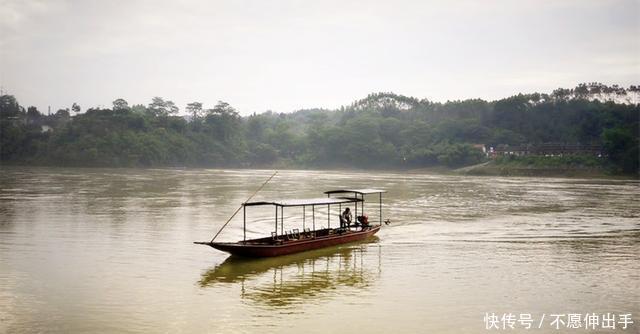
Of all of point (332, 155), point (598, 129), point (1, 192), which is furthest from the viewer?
point (332, 155)

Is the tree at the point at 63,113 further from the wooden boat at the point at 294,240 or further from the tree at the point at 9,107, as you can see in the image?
the wooden boat at the point at 294,240

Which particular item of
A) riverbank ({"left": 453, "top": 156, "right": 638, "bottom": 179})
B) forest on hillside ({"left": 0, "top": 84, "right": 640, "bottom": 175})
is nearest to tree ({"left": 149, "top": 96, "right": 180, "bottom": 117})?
forest on hillside ({"left": 0, "top": 84, "right": 640, "bottom": 175})

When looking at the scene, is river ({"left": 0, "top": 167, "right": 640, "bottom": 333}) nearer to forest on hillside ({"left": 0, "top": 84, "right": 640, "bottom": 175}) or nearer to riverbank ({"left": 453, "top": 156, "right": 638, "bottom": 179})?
riverbank ({"left": 453, "top": 156, "right": 638, "bottom": 179})

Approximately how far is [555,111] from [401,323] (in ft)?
301

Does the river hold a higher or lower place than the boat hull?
lower

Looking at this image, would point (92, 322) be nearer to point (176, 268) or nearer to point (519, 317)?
point (176, 268)

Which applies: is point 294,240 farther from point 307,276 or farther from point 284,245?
point 307,276

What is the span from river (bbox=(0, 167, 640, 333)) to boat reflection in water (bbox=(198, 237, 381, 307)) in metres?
0.05

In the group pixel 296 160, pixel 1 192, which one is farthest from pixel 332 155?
pixel 1 192

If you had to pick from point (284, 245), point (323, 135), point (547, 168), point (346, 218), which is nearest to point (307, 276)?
point (284, 245)

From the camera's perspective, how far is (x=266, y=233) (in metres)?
21.3

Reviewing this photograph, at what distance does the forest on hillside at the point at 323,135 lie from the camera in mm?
86688

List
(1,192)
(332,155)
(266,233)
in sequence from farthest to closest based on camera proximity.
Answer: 1. (332,155)
2. (1,192)
3. (266,233)

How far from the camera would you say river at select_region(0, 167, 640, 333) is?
434 inches
